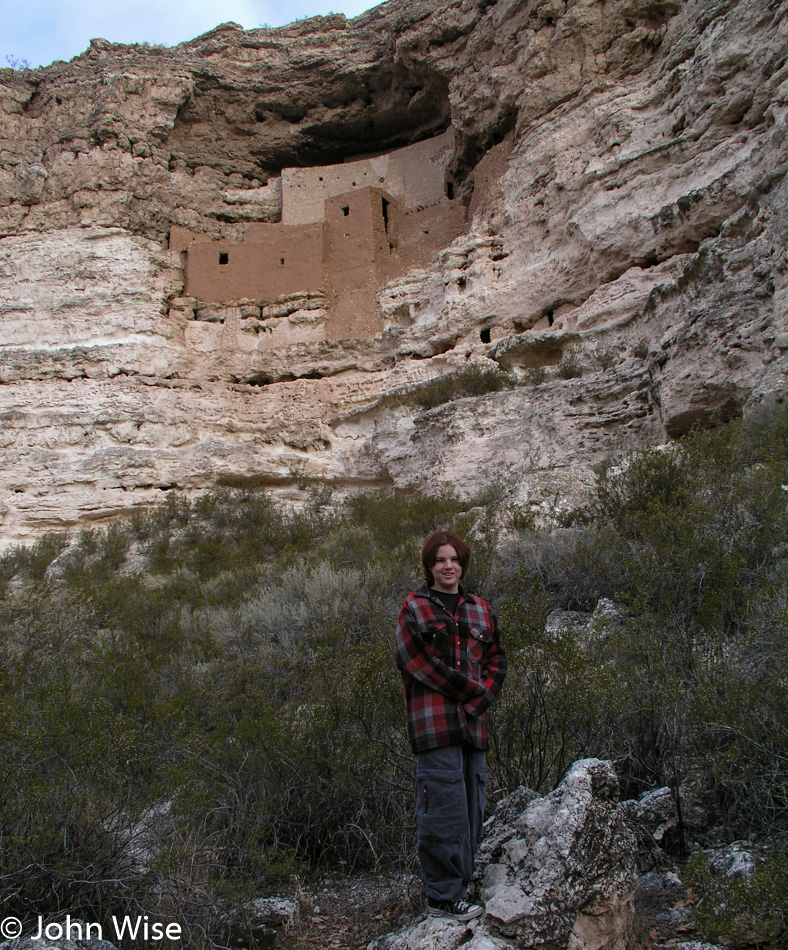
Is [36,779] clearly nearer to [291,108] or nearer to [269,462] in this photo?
[269,462]

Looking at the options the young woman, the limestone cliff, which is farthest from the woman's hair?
the limestone cliff

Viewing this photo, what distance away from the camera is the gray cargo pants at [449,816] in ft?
6.33

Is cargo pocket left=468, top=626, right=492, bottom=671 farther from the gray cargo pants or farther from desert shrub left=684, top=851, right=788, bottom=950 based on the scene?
desert shrub left=684, top=851, right=788, bottom=950

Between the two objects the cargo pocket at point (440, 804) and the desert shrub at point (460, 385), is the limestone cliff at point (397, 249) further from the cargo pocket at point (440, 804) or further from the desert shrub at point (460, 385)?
the cargo pocket at point (440, 804)

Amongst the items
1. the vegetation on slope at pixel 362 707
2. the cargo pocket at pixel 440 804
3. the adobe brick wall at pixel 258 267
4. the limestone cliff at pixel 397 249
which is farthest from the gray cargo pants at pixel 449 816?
the adobe brick wall at pixel 258 267

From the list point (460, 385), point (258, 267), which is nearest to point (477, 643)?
point (460, 385)

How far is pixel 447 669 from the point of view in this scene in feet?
6.87

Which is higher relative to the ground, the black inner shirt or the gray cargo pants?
the black inner shirt

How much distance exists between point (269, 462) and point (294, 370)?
1.88m

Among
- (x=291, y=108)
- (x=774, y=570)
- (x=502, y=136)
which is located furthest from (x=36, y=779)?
(x=291, y=108)

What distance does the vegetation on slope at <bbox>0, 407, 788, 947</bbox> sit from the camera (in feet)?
7.07

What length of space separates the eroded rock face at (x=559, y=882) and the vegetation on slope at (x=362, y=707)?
0.71 feet
